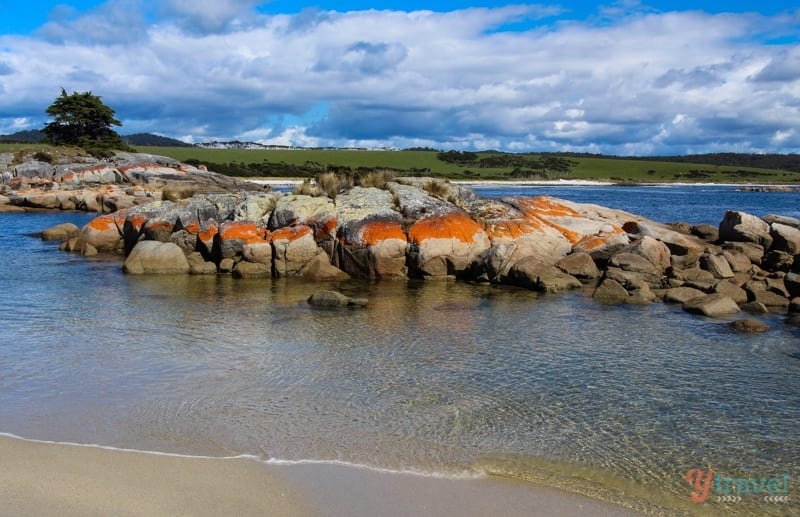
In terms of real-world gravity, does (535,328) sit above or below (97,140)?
below

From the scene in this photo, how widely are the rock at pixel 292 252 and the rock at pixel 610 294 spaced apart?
8.66 metres

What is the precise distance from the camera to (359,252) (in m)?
20.3

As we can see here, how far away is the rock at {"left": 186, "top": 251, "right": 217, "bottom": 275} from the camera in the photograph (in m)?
20.7

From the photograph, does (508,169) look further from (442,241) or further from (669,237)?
(442,241)

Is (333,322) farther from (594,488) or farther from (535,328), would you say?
(594,488)

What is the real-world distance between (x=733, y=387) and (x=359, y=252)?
12.5 metres

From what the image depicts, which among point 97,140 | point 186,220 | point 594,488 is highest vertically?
point 97,140

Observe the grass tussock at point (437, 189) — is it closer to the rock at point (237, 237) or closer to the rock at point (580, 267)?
the rock at point (580, 267)

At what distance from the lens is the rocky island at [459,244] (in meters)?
18.0

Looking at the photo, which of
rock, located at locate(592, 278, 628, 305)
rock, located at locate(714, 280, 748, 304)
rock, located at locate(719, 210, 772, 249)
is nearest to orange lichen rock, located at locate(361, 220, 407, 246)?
rock, located at locate(592, 278, 628, 305)

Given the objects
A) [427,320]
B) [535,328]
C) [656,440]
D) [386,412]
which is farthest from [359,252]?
[656,440]

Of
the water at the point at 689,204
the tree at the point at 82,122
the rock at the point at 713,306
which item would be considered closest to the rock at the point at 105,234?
the rock at the point at 713,306

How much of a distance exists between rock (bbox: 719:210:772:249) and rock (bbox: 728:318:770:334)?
9107 millimetres

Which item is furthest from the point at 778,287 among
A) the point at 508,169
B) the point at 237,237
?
the point at 508,169
